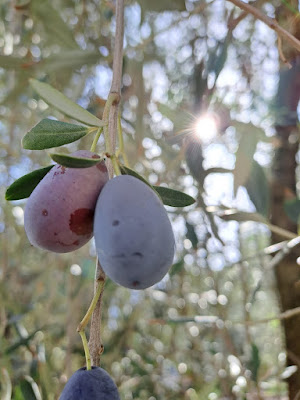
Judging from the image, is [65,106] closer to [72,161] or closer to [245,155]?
[72,161]

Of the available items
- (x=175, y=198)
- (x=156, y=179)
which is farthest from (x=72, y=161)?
(x=156, y=179)

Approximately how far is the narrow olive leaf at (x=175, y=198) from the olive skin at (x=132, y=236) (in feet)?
0.41

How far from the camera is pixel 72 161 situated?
409mm

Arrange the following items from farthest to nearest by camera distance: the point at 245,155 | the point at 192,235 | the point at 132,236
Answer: the point at 192,235 < the point at 245,155 < the point at 132,236

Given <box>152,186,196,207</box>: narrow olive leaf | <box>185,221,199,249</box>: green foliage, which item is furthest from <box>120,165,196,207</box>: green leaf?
<box>185,221,199,249</box>: green foliage

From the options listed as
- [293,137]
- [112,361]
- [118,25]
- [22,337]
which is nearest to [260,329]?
[112,361]

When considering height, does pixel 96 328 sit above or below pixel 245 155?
below

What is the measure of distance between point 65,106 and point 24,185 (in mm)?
91

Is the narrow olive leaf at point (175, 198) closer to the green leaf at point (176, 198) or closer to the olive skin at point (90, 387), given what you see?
the green leaf at point (176, 198)

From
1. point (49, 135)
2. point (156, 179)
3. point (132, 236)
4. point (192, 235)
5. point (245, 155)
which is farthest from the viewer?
point (156, 179)

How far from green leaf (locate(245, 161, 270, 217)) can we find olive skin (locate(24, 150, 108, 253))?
1.92 feet

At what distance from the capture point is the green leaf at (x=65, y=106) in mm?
462

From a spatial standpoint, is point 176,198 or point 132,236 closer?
point 132,236

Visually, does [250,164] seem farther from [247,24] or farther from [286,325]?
[247,24]
